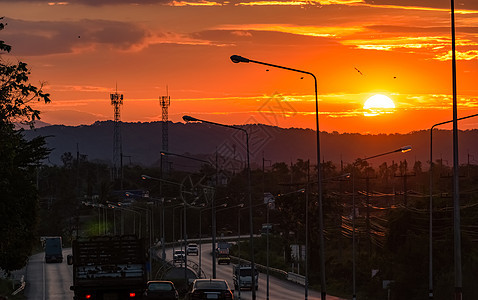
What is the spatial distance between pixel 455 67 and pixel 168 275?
67232 mm

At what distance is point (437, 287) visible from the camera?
77.5 m

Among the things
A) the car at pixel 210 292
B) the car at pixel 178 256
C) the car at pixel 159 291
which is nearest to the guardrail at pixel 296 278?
the car at pixel 178 256

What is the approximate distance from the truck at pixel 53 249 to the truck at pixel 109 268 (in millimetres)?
88285

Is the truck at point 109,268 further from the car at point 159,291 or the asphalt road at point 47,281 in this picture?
the asphalt road at point 47,281

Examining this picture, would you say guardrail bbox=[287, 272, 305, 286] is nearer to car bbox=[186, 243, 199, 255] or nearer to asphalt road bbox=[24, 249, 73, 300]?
asphalt road bbox=[24, 249, 73, 300]

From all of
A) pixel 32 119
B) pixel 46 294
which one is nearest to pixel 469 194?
pixel 46 294

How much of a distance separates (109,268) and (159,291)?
293cm

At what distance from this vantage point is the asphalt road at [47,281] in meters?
89.5

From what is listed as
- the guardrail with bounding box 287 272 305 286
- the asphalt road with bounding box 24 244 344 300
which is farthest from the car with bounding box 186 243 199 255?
the guardrail with bounding box 287 272 305 286

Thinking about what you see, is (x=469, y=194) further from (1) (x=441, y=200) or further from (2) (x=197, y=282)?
(2) (x=197, y=282)

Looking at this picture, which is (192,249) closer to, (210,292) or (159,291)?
(159,291)

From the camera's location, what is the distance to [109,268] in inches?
1946

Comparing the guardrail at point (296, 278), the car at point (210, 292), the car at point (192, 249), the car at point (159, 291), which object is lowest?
the car at point (192, 249)

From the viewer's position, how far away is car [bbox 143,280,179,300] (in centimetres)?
5023
